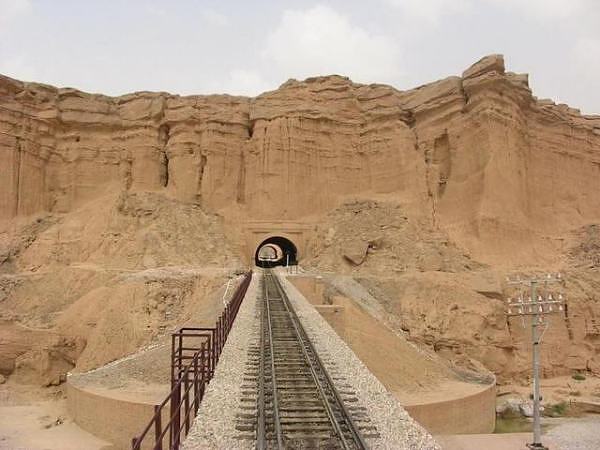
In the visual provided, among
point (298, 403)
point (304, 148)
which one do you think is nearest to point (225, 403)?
point (298, 403)

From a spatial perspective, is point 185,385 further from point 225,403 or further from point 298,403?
point 298,403

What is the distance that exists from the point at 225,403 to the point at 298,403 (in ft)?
4.32

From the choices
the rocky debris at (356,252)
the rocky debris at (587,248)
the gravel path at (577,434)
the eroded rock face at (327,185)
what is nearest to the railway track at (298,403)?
the gravel path at (577,434)

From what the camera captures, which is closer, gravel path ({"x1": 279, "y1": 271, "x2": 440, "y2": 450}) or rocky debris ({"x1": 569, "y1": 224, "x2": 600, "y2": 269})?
gravel path ({"x1": 279, "y1": 271, "x2": 440, "y2": 450})

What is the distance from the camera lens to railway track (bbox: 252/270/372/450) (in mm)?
8195

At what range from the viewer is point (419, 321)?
28.2 meters

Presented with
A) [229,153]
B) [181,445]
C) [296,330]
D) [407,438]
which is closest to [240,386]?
[181,445]

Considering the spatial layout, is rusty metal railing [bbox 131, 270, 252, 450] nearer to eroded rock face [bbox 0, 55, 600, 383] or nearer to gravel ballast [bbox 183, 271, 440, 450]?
gravel ballast [bbox 183, 271, 440, 450]

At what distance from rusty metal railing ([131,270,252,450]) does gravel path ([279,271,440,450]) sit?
262 cm

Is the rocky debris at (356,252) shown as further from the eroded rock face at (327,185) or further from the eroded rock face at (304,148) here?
the eroded rock face at (304,148)

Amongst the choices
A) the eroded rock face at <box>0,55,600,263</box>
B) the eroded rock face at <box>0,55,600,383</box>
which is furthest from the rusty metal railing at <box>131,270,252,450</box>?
the eroded rock face at <box>0,55,600,263</box>

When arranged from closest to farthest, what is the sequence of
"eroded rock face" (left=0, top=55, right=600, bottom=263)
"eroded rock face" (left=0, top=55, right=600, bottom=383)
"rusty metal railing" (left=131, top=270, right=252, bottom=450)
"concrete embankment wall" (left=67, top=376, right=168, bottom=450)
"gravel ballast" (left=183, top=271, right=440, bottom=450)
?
"rusty metal railing" (left=131, top=270, right=252, bottom=450) → "gravel ballast" (left=183, top=271, right=440, bottom=450) → "concrete embankment wall" (left=67, top=376, right=168, bottom=450) → "eroded rock face" (left=0, top=55, right=600, bottom=383) → "eroded rock face" (left=0, top=55, right=600, bottom=263)

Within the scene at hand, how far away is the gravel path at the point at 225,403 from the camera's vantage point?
806cm

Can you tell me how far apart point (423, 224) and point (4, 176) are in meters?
30.7
